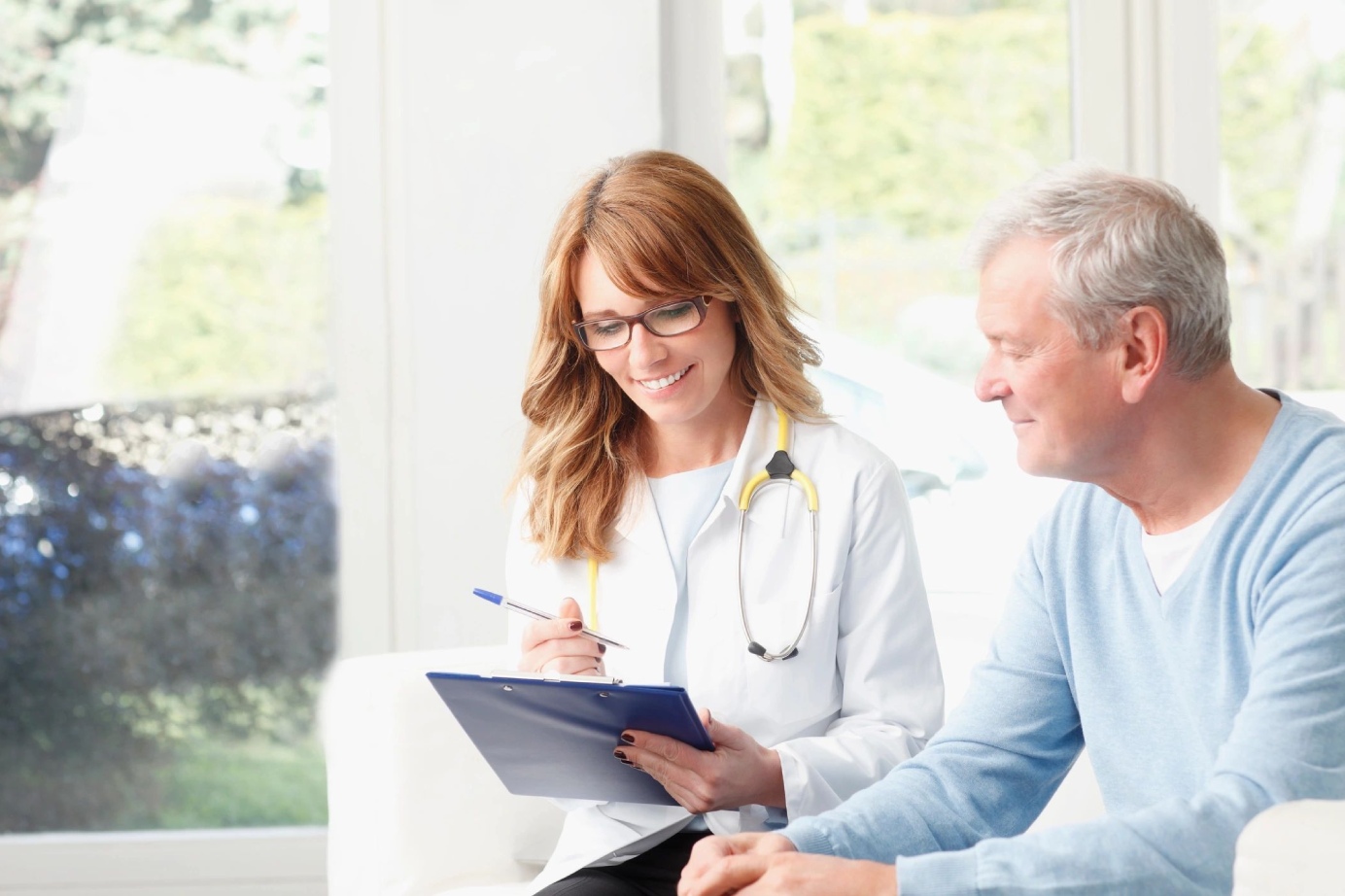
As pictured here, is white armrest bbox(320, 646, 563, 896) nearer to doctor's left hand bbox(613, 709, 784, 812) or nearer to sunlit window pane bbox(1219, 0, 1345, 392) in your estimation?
doctor's left hand bbox(613, 709, 784, 812)

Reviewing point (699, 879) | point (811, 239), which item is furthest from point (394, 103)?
point (699, 879)

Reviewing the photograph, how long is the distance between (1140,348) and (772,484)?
637mm

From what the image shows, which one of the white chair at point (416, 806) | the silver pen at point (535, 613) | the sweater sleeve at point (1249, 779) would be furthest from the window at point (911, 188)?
the sweater sleeve at point (1249, 779)

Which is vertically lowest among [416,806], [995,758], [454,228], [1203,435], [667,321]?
[416,806]

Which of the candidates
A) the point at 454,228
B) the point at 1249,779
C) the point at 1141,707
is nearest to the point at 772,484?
the point at 1141,707

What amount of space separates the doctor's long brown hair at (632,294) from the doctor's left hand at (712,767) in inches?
14.7

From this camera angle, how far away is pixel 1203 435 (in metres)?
1.28

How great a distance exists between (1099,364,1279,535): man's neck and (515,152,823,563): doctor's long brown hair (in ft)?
2.12

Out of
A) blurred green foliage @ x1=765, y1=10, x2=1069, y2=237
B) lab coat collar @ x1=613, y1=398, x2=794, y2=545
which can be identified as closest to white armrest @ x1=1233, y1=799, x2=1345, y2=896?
Result: lab coat collar @ x1=613, y1=398, x2=794, y2=545

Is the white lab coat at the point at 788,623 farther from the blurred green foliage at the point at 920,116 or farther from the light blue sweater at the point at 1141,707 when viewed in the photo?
the blurred green foliage at the point at 920,116

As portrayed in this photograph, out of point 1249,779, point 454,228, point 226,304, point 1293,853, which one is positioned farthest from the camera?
point 226,304

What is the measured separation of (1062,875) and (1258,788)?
18cm

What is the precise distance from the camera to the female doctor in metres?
1.67

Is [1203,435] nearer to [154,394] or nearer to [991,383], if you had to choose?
[991,383]
